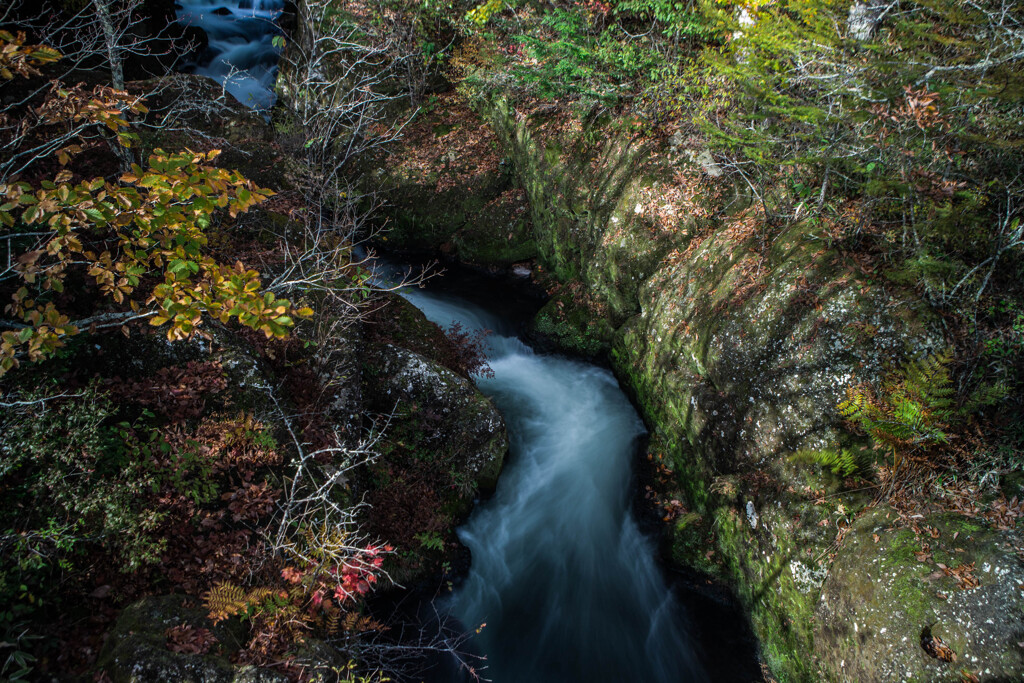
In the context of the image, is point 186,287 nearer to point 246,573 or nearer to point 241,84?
point 246,573

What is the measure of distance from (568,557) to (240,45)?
19132 millimetres

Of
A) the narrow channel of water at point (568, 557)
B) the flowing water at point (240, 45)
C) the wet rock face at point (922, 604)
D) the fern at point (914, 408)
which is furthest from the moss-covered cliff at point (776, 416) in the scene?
the flowing water at point (240, 45)

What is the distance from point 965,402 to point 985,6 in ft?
12.8

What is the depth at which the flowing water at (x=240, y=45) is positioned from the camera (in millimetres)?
15820

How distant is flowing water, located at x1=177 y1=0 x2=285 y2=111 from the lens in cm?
1582

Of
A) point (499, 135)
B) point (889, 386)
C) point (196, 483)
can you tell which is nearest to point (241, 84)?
point (499, 135)

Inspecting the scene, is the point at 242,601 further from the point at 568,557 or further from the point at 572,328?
the point at 572,328

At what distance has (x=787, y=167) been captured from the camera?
23.3ft

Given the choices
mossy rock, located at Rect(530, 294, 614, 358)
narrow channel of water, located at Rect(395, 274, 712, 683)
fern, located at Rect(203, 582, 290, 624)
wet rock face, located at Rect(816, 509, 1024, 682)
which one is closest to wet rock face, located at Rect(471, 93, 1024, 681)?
wet rock face, located at Rect(816, 509, 1024, 682)

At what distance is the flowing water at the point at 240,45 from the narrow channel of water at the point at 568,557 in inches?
532

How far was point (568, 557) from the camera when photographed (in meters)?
7.68

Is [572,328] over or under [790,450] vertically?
under

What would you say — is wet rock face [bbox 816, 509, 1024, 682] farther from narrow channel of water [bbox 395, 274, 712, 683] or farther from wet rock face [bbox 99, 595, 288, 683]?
wet rock face [bbox 99, 595, 288, 683]

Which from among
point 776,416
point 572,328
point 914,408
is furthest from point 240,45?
point 914,408
